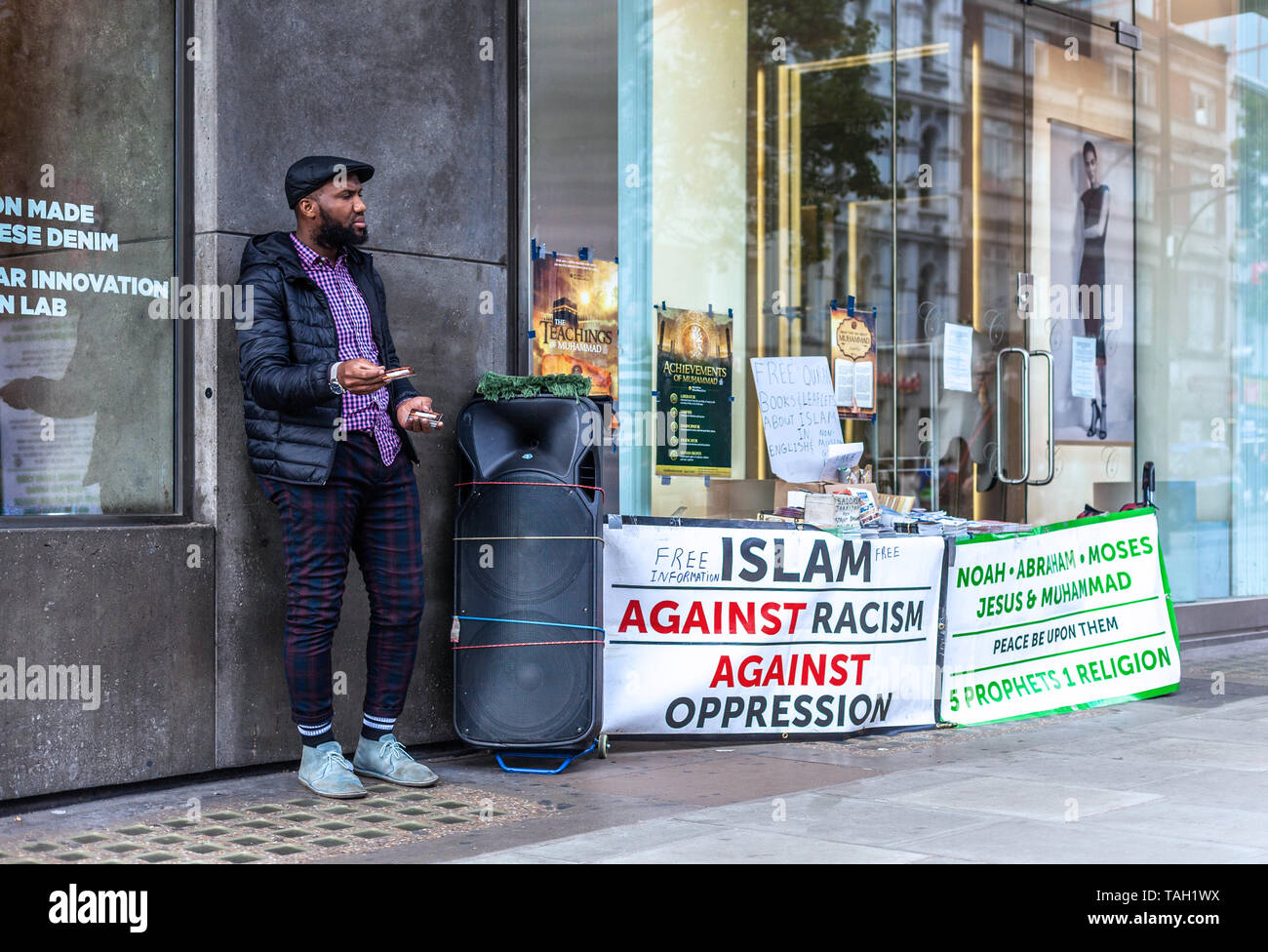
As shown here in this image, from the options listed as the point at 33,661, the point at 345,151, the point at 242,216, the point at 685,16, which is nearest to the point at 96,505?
the point at 33,661

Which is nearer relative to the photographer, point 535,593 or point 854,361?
point 535,593

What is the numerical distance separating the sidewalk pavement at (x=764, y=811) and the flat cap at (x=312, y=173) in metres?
2.23

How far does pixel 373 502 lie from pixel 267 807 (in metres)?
1.18

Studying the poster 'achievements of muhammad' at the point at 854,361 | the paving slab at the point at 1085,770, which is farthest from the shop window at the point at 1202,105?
the paving slab at the point at 1085,770

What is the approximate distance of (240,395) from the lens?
231 inches

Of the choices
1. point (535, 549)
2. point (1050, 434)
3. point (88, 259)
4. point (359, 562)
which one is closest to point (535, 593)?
point (535, 549)

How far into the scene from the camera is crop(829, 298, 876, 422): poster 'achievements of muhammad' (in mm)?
8602

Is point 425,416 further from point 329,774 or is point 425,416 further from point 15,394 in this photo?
point 15,394

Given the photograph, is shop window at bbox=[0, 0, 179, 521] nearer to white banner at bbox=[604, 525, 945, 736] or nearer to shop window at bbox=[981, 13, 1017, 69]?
white banner at bbox=[604, 525, 945, 736]

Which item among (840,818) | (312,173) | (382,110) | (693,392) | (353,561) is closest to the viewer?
(840,818)

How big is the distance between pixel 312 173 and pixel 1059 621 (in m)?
4.51

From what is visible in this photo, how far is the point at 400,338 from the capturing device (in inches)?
251

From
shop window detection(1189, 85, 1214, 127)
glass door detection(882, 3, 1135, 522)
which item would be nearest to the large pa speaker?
glass door detection(882, 3, 1135, 522)
